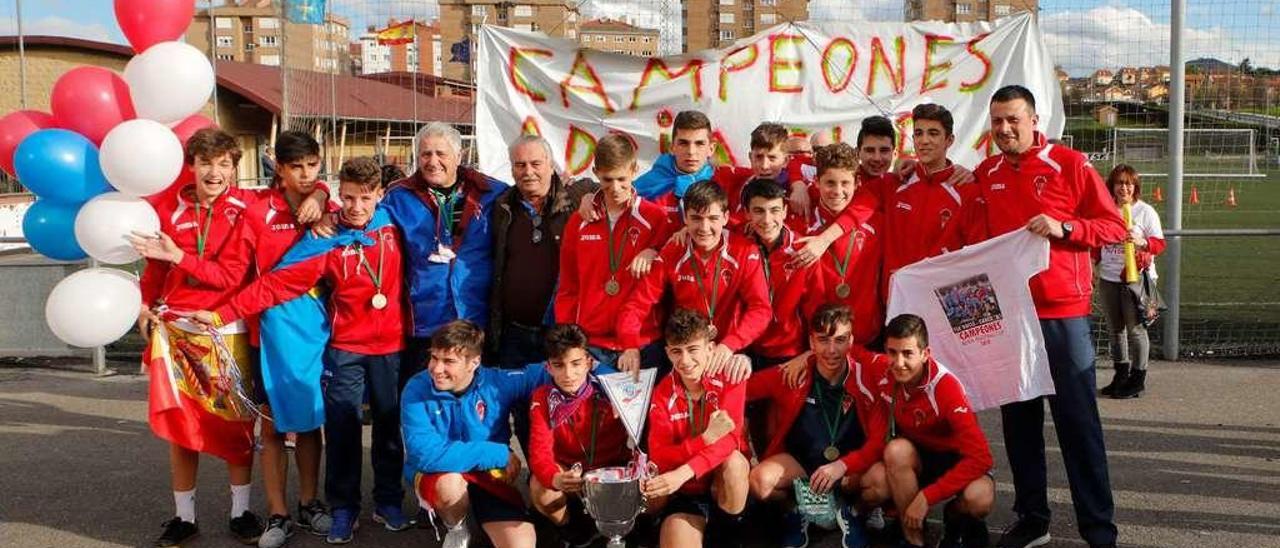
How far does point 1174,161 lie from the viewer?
28.7 feet

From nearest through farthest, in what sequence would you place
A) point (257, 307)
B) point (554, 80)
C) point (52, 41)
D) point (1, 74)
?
point (257, 307) → point (554, 80) → point (1, 74) → point (52, 41)

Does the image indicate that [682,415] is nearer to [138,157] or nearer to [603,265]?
[603,265]

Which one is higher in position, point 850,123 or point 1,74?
point 1,74

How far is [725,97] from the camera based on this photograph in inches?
303

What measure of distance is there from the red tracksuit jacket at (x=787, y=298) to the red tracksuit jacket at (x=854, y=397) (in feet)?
0.57

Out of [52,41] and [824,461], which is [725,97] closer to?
[824,461]

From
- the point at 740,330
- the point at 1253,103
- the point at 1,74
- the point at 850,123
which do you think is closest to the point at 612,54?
the point at 850,123

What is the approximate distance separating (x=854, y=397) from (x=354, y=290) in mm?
2245

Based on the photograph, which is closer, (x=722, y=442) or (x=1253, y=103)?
(x=722, y=442)

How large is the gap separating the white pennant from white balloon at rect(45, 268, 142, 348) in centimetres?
208

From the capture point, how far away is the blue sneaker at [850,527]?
4.74m

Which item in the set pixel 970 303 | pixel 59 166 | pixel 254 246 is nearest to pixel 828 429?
pixel 970 303

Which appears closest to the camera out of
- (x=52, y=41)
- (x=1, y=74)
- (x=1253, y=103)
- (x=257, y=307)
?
(x=257, y=307)

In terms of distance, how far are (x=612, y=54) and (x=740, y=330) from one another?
3.44 m
